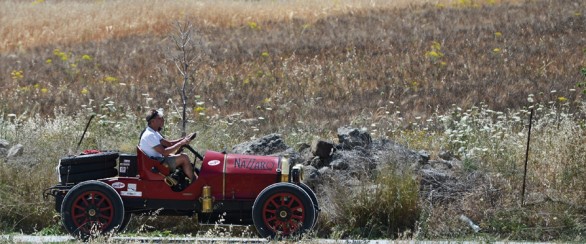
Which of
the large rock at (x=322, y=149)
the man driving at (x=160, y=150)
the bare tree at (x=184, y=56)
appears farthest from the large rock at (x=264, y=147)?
the man driving at (x=160, y=150)

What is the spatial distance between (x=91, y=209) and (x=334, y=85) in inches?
444

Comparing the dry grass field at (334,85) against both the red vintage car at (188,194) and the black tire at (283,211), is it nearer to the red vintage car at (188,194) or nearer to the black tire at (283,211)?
the black tire at (283,211)

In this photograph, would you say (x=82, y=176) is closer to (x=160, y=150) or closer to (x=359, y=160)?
(x=160, y=150)

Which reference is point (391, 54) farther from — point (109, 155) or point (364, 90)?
point (109, 155)

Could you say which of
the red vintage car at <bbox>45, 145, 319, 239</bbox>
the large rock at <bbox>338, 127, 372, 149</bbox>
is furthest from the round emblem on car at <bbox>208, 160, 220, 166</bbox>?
the large rock at <bbox>338, 127, 372, 149</bbox>

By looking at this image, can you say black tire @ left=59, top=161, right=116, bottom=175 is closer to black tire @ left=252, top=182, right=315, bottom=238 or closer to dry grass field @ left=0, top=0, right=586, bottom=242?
dry grass field @ left=0, top=0, right=586, bottom=242

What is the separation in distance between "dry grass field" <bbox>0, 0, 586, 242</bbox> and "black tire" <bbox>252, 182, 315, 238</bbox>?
1.31ft

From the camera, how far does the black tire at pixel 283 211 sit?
35.0 ft

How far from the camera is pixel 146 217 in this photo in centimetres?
1202

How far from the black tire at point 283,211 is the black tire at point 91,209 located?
1456 millimetres

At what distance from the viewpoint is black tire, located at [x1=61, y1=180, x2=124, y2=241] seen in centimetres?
1088

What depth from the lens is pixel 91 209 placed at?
1092cm

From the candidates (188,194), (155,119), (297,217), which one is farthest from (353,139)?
(155,119)

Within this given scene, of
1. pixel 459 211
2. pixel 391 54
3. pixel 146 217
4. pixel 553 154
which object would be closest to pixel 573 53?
pixel 391 54
